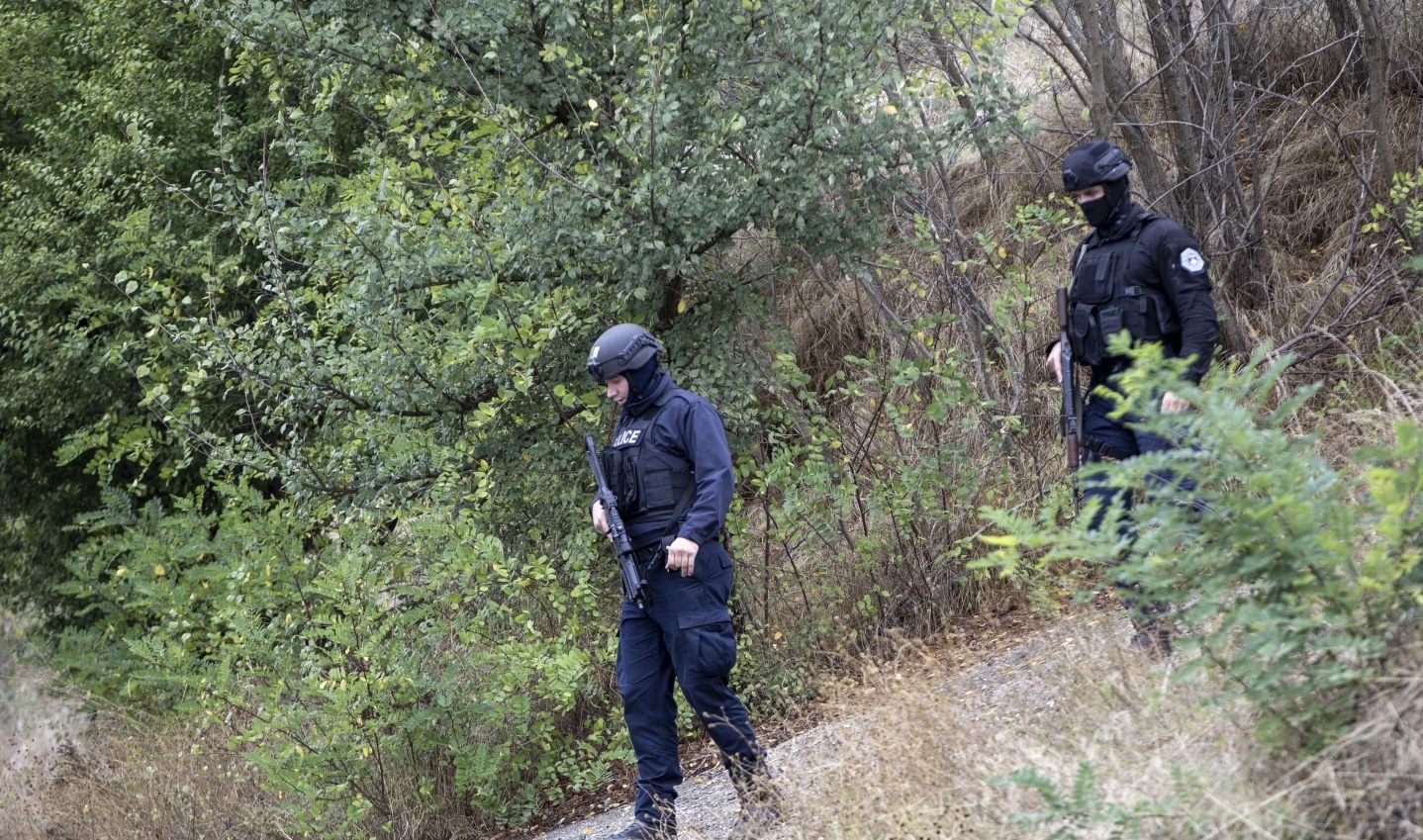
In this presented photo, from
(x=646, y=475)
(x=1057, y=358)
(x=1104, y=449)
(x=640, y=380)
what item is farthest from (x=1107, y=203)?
(x=646, y=475)

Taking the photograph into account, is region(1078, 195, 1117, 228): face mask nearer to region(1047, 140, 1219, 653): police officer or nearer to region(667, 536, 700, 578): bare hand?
region(1047, 140, 1219, 653): police officer

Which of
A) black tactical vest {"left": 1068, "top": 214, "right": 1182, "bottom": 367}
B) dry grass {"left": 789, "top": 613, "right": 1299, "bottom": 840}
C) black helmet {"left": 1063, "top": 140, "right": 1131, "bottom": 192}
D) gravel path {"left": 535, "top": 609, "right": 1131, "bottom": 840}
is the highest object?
black helmet {"left": 1063, "top": 140, "right": 1131, "bottom": 192}

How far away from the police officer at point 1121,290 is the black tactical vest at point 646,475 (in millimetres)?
1568

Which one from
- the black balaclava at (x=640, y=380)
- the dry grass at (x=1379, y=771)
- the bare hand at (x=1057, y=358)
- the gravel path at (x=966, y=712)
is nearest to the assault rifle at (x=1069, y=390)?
the bare hand at (x=1057, y=358)

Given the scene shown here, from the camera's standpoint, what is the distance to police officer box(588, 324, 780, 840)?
4656mm

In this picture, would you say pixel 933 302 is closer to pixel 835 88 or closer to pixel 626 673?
pixel 835 88

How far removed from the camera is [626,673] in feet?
16.1

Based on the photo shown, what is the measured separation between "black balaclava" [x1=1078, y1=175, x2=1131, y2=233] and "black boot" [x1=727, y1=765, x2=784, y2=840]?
2.44 m

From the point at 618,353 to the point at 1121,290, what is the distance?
1.91 m

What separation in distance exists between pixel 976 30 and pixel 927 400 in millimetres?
2203

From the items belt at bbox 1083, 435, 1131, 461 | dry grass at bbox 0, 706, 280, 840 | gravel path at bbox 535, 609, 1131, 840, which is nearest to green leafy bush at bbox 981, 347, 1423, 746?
gravel path at bbox 535, 609, 1131, 840

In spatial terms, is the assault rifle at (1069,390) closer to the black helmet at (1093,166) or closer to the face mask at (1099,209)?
the face mask at (1099,209)

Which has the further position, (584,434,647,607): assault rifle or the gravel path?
(584,434,647,607): assault rifle

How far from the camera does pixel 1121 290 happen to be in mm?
4816
